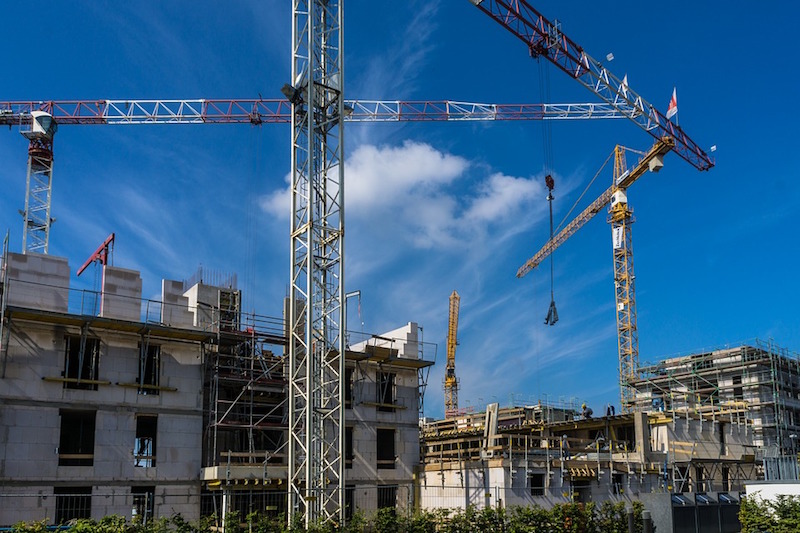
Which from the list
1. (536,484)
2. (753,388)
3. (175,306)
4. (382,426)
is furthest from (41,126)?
(753,388)

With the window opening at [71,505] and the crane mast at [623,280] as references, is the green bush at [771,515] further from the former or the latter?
the crane mast at [623,280]

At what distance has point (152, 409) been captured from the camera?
34375 millimetres

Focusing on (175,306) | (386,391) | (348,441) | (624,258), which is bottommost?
(348,441)

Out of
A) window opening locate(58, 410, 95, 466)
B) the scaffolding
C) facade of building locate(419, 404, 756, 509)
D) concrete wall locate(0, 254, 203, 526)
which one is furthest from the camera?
the scaffolding

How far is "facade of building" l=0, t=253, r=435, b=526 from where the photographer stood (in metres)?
31.5

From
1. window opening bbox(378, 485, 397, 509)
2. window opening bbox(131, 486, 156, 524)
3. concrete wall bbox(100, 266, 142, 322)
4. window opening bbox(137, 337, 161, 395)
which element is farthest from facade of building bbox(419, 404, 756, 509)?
concrete wall bbox(100, 266, 142, 322)

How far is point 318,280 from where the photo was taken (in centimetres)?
3725

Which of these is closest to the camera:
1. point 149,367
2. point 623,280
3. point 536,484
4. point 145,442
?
point 149,367

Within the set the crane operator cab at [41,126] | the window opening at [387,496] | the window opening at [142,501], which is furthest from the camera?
the crane operator cab at [41,126]

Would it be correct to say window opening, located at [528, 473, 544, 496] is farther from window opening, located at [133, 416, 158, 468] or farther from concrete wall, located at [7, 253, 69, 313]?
concrete wall, located at [7, 253, 69, 313]

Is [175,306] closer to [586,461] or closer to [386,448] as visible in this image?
[386,448]

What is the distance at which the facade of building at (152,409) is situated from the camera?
31453mm

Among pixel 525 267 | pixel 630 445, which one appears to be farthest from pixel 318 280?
pixel 525 267

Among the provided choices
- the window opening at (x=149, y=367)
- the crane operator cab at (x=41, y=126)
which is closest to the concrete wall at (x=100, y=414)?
the window opening at (x=149, y=367)
